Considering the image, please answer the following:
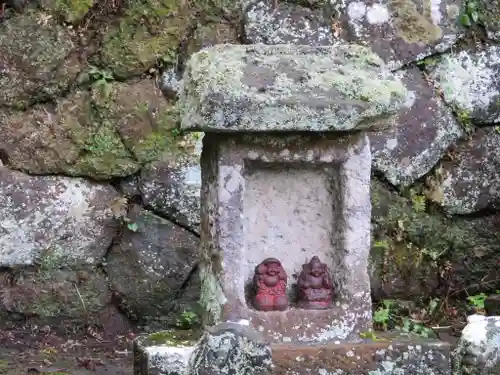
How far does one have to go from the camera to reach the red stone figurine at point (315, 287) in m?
3.27

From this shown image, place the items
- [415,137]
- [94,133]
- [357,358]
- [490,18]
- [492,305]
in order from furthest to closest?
1. [490,18]
2. [415,137]
3. [94,133]
4. [492,305]
5. [357,358]

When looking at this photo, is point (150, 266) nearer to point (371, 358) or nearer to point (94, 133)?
point (94, 133)

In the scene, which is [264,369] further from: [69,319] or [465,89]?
[465,89]

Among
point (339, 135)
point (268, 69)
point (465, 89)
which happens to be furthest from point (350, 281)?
point (465, 89)

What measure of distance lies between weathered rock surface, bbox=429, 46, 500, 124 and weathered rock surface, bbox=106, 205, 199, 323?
1622 millimetres

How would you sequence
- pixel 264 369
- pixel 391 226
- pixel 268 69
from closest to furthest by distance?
1. pixel 264 369
2. pixel 268 69
3. pixel 391 226

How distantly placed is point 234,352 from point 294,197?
1014 mm

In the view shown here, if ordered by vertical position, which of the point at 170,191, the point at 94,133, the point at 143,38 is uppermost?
the point at 143,38

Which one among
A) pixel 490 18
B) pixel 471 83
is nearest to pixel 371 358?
pixel 471 83

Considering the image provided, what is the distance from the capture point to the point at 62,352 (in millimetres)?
4383

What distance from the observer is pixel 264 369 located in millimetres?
2496

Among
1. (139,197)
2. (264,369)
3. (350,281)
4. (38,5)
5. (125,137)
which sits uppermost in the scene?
(38,5)

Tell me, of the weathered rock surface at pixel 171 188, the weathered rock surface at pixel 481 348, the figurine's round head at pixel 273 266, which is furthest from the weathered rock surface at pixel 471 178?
the weathered rock surface at pixel 481 348

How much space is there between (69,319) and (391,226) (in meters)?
1.73
